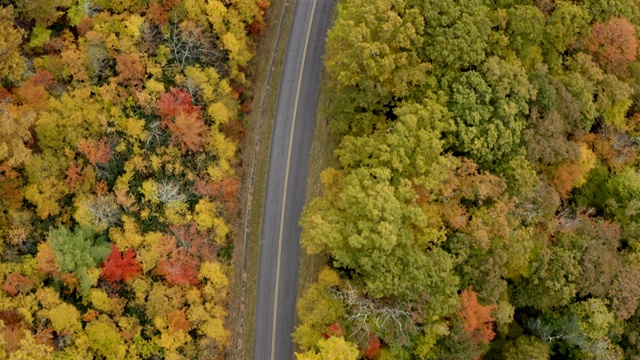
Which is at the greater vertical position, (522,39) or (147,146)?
(522,39)

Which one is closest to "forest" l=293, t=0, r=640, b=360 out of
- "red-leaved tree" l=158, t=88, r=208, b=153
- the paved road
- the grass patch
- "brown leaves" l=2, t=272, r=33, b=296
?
the paved road

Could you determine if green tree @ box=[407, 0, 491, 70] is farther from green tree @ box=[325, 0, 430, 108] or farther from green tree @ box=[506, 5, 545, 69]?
green tree @ box=[506, 5, 545, 69]

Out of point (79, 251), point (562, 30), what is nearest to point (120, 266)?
point (79, 251)

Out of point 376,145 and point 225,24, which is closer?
point 376,145

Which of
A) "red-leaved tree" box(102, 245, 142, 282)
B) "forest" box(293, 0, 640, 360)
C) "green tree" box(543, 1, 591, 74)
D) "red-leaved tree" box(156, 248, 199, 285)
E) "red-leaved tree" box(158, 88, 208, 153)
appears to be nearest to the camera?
"red-leaved tree" box(102, 245, 142, 282)

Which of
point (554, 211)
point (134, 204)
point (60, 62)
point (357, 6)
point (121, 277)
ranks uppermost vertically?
point (357, 6)

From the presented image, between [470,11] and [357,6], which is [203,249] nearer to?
[357,6]

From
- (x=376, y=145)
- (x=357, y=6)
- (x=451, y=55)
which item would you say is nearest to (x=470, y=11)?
(x=451, y=55)
